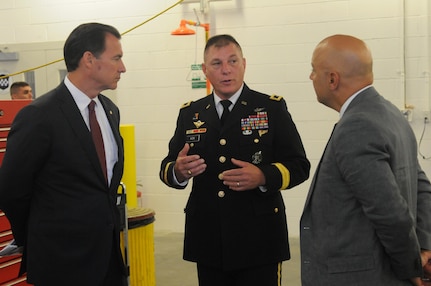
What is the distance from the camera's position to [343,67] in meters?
1.99

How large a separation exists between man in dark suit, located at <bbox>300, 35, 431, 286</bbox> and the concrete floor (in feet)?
8.53

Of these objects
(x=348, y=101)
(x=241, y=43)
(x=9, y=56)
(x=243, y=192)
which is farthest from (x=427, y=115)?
(x=9, y=56)

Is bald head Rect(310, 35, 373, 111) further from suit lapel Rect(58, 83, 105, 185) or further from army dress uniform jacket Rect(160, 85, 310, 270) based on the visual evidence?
suit lapel Rect(58, 83, 105, 185)

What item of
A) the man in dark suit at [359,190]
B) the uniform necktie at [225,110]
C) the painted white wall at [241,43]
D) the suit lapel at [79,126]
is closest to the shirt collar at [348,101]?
the man in dark suit at [359,190]

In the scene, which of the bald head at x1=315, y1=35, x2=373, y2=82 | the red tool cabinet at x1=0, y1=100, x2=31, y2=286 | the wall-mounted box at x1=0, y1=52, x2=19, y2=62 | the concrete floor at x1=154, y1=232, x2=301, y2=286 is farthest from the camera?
the wall-mounted box at x1=0, y1=52, x2=19, y2=62

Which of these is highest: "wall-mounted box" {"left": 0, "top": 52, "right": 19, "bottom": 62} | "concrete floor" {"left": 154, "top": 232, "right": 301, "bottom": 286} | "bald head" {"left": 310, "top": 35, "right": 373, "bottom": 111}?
"wall-mounted box" {"left": 0, "top": 52, "right": 19, "bottom": 62}

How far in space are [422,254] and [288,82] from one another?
379 centimetres

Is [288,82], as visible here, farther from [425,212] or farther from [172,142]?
[425,212]

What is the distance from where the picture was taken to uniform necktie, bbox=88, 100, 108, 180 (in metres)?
2.36

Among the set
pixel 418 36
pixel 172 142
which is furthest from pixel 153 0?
pixel 172 142

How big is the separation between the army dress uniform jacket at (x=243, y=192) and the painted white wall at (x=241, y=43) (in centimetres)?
315

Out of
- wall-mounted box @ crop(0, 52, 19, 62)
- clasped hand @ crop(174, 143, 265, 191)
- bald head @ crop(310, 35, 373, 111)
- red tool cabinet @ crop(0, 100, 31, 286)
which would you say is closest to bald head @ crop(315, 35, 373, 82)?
bald head @ crop(310, 35, 373, 111)

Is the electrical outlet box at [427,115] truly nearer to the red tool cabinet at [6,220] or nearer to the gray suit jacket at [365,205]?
the gray suit jacket at [365,205]

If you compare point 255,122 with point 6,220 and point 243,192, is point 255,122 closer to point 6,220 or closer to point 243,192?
point 243,192
